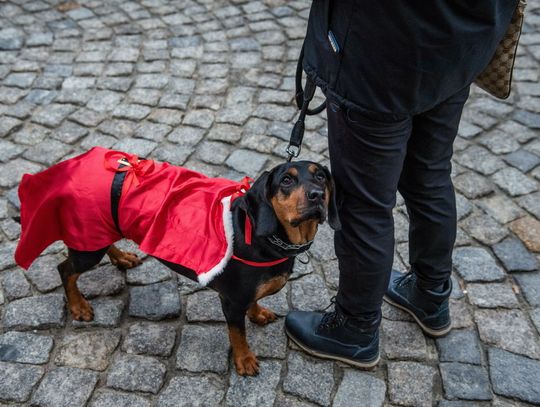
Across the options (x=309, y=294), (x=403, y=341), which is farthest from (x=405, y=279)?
(x=309, y=294)

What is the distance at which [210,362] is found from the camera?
311 cm

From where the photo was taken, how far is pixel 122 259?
11.7 feet

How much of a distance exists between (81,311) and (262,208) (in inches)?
56.7

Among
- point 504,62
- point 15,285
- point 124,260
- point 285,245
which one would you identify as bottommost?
point 15,285

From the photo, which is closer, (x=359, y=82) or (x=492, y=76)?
(x=359, y=82)

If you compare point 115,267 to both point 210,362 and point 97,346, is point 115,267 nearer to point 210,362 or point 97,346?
point 97,346

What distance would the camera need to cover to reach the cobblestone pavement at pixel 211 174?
3.00m

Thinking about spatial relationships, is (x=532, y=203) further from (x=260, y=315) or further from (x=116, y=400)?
(x=116, y=400)

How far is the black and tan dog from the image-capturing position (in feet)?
8.37

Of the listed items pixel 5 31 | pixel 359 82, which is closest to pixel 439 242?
pixel 359 82

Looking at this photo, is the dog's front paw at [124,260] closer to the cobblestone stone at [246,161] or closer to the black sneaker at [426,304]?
the cobblestone stone at [246,161]

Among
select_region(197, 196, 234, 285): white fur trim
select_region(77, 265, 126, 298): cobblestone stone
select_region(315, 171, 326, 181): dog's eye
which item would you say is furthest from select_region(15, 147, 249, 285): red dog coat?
select_region(77, 265, 126, 298): cobblestone stone

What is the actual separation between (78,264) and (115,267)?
1.72ft

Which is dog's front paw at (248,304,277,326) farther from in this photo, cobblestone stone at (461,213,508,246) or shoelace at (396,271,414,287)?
cobblestone stone at (461,213,508,246)
